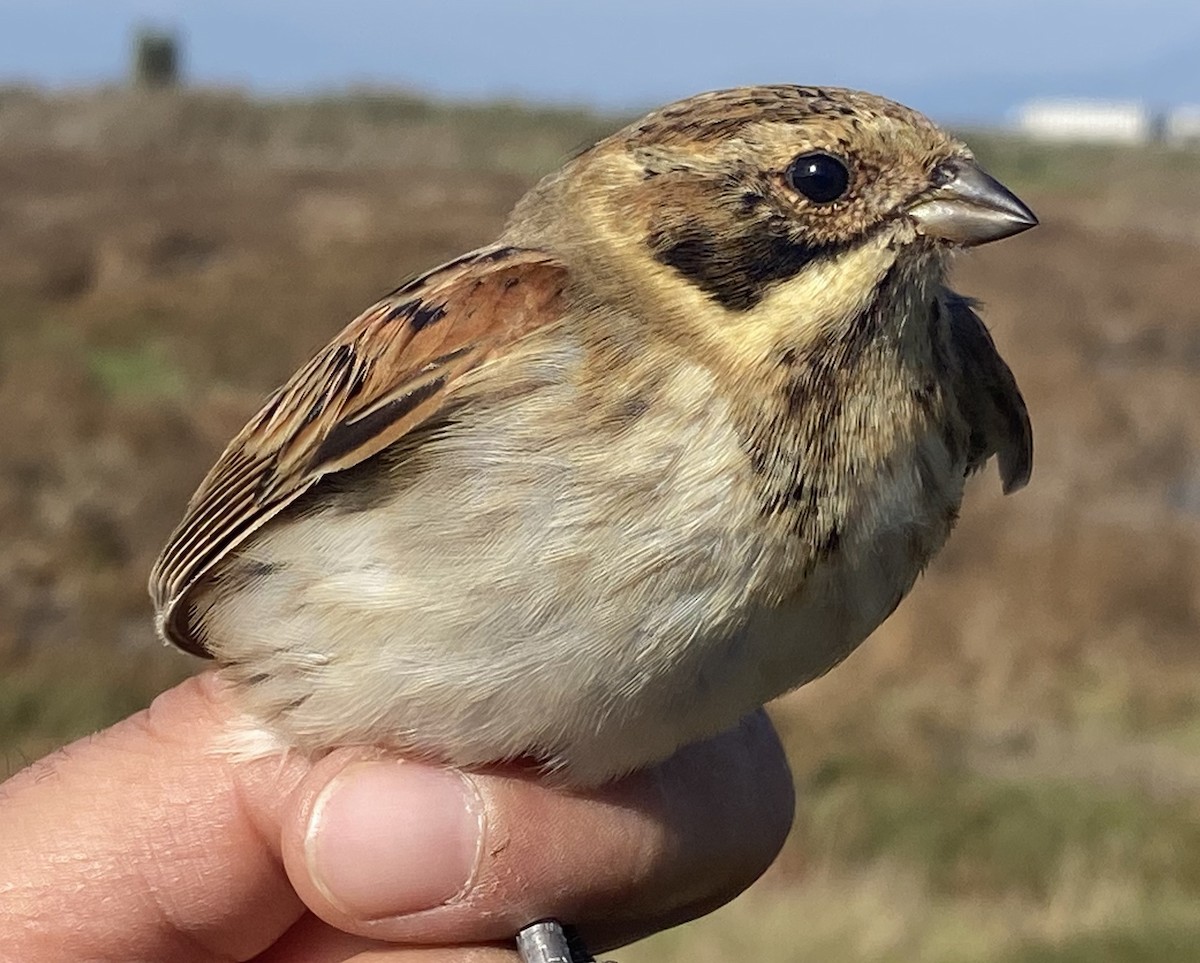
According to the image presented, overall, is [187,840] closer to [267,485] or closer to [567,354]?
[267,485]

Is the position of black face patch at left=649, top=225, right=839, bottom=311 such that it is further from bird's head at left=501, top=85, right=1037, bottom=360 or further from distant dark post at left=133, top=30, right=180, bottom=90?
distant dark post at left=133, top=30, right=180, bottom=90

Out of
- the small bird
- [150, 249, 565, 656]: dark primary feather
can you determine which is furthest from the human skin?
[150, 249, 565, 656]: dark primary feather

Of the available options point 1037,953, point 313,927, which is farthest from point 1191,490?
point 313,927

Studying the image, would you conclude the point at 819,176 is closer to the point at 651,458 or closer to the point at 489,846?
the point at 651,458

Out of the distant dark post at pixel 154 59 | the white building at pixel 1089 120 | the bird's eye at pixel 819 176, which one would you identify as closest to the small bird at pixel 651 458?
the bird's eye at pixel 819 176

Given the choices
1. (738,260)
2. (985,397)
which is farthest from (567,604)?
(985,397)
